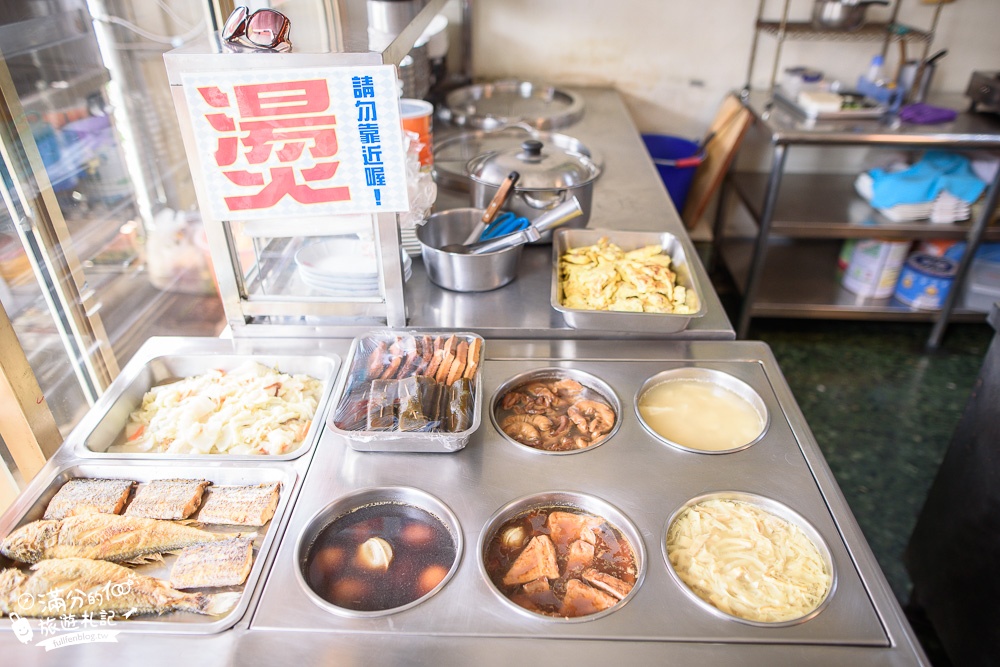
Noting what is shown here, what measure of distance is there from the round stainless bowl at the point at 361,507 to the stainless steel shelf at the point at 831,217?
2723 millimetres

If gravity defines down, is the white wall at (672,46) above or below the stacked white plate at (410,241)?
above

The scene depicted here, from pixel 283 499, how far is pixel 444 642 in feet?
1.55

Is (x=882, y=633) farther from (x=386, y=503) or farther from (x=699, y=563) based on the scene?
(x=386, y=503)

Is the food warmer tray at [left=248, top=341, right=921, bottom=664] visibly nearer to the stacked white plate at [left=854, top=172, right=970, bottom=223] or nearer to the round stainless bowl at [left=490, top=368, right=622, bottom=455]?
the round stainless bowl at [left=490, top=368, right=622, bottom=455]

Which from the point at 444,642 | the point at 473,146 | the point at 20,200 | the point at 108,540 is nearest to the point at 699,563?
the point at 444,642

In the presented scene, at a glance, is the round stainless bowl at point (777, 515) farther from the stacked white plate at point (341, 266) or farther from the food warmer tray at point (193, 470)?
the stacked white plate at point (341, 266)

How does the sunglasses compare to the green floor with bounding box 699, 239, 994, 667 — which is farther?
the green floor with bounding box 699, 239, 994, 667

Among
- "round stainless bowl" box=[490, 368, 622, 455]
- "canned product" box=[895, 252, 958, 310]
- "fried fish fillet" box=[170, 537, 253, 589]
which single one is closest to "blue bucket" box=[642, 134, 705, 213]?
"canned product" box=[895, 252, 958, 310]

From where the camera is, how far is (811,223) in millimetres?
3324

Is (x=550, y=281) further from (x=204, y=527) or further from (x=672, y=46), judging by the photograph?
(x=672, y=46)

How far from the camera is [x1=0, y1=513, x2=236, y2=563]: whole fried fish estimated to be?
3.88 ft

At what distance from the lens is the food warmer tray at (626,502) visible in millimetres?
1037

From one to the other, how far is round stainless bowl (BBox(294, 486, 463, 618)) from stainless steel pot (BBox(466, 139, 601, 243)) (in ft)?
3.82

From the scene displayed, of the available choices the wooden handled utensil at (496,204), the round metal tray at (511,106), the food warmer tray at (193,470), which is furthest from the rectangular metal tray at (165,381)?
the round metal tray at (511,106)
